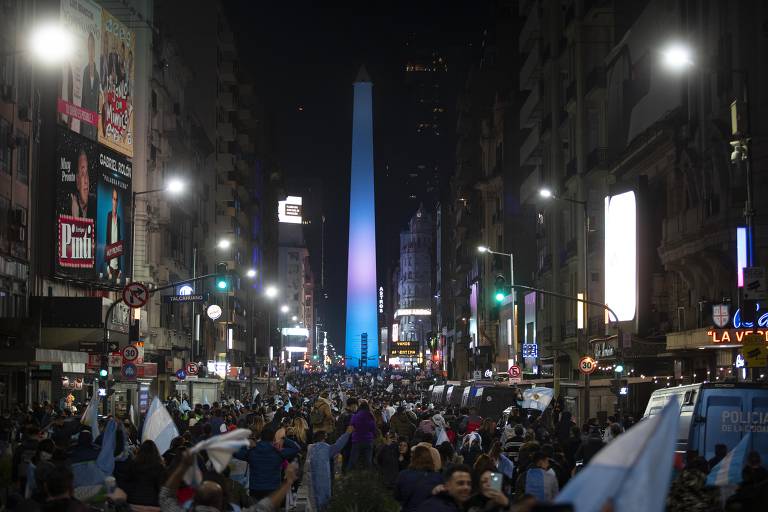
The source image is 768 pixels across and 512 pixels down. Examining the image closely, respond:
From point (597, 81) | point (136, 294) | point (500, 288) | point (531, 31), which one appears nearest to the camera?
point (136, 294)

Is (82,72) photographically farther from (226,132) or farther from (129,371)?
(226,132)

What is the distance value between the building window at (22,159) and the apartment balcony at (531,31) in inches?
1463

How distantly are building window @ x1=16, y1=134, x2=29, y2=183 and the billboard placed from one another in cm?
358

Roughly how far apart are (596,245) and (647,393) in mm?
9553

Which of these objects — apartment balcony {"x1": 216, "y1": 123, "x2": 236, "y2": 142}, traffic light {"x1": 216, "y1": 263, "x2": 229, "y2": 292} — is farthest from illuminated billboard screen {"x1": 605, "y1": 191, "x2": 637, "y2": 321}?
apartment balcony {"x1": 216, "y1": 123, "x2": 236, "y2": 142}

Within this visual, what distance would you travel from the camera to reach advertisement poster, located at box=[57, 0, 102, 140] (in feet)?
178

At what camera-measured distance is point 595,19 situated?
63.8 m

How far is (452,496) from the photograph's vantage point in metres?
12.1

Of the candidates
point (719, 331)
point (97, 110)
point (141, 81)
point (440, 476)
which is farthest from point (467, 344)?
point (440, 476)

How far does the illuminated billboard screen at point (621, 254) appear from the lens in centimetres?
5459

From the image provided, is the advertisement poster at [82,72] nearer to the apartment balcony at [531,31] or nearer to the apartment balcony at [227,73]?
the apartment balcony at [531,31]

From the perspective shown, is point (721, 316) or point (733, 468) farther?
point (721, 316)

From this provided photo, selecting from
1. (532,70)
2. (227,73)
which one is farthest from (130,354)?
(227,73)

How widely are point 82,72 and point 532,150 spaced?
32741 millimetres
